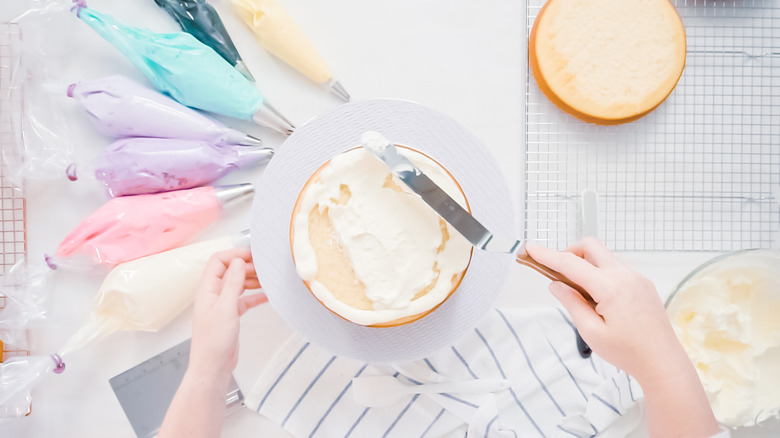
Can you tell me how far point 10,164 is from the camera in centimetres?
91

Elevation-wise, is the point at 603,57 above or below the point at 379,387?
above

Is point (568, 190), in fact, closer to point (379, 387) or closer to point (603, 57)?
point (603, 57)

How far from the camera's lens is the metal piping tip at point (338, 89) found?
3.05ft

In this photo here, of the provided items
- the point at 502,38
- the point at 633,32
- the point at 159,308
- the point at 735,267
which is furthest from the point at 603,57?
the point at 159,308

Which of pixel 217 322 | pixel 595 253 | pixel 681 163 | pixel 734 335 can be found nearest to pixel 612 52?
pixel 681 163

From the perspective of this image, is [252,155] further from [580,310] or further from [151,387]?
[580,310]

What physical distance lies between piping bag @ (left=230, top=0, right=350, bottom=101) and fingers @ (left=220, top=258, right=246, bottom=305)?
353mm

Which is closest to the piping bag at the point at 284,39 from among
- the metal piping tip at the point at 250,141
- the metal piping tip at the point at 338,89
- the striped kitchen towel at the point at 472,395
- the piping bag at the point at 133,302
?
the metal piping tip at the point at 338,89

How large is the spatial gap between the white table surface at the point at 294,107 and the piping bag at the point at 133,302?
49mm

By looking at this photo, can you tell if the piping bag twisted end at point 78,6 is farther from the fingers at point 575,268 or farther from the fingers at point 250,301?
the fingers at point 575,268

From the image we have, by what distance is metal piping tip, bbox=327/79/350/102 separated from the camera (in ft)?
3.05

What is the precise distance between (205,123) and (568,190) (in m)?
0.62

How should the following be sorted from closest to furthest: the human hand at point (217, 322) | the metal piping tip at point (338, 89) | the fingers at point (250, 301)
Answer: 1. the human hand at point (217, 322)
2. the fingers at point (250, 301)
3. the metal piping tip at point (338, 89)

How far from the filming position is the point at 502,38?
0.95 metres
